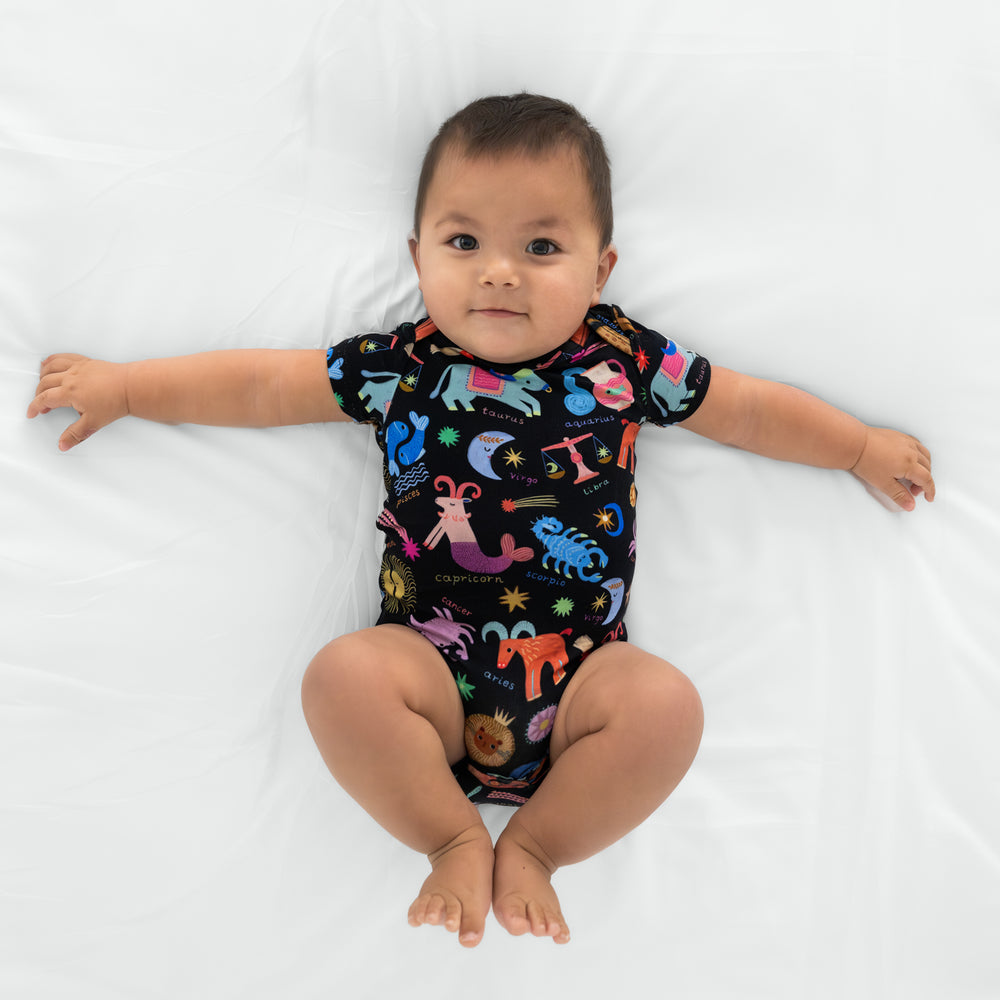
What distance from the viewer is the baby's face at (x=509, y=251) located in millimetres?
1065

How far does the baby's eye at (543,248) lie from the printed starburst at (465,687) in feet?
1.66

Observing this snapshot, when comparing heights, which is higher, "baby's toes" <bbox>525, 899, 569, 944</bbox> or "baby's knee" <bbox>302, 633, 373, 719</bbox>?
"baby's knee" <bbox>302, 633, 373, 719</bbox>

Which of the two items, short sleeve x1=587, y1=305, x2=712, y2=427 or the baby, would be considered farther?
short sleeve x1=587, y1=305, x2=712, y2=427

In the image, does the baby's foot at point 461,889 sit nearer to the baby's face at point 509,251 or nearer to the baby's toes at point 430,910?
the baby's toes at point 430,910

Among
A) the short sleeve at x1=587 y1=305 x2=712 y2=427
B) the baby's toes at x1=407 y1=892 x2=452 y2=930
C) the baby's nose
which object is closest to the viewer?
the baby's toes at x1=407 y1=892 x2=452 y2=930

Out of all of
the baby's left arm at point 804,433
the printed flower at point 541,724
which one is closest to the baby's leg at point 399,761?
the printed flower at point 541,724

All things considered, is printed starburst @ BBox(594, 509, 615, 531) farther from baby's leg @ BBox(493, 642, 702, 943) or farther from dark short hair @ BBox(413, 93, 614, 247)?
dark short hair @ BBox(413, 93, 614, 247)

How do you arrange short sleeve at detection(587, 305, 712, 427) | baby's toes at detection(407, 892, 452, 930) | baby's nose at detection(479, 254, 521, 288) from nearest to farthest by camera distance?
baby's toes at detection(407, 892, 452, 930) → baby's nose at detection(479, 254, 521, 288) → short sleeve at detection(587, 305, 712, 427)

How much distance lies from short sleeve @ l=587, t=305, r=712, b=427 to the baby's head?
84 mm

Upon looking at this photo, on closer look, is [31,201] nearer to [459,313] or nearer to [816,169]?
[459,313]

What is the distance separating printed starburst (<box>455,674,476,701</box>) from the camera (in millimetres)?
1106

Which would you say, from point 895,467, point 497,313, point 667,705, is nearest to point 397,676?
point 667,705

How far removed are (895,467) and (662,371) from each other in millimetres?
327

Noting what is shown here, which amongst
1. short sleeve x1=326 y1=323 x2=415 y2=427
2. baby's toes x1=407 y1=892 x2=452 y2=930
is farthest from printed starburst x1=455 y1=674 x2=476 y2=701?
short sleeve x1=326 y1=323 x2=415 y2=427
